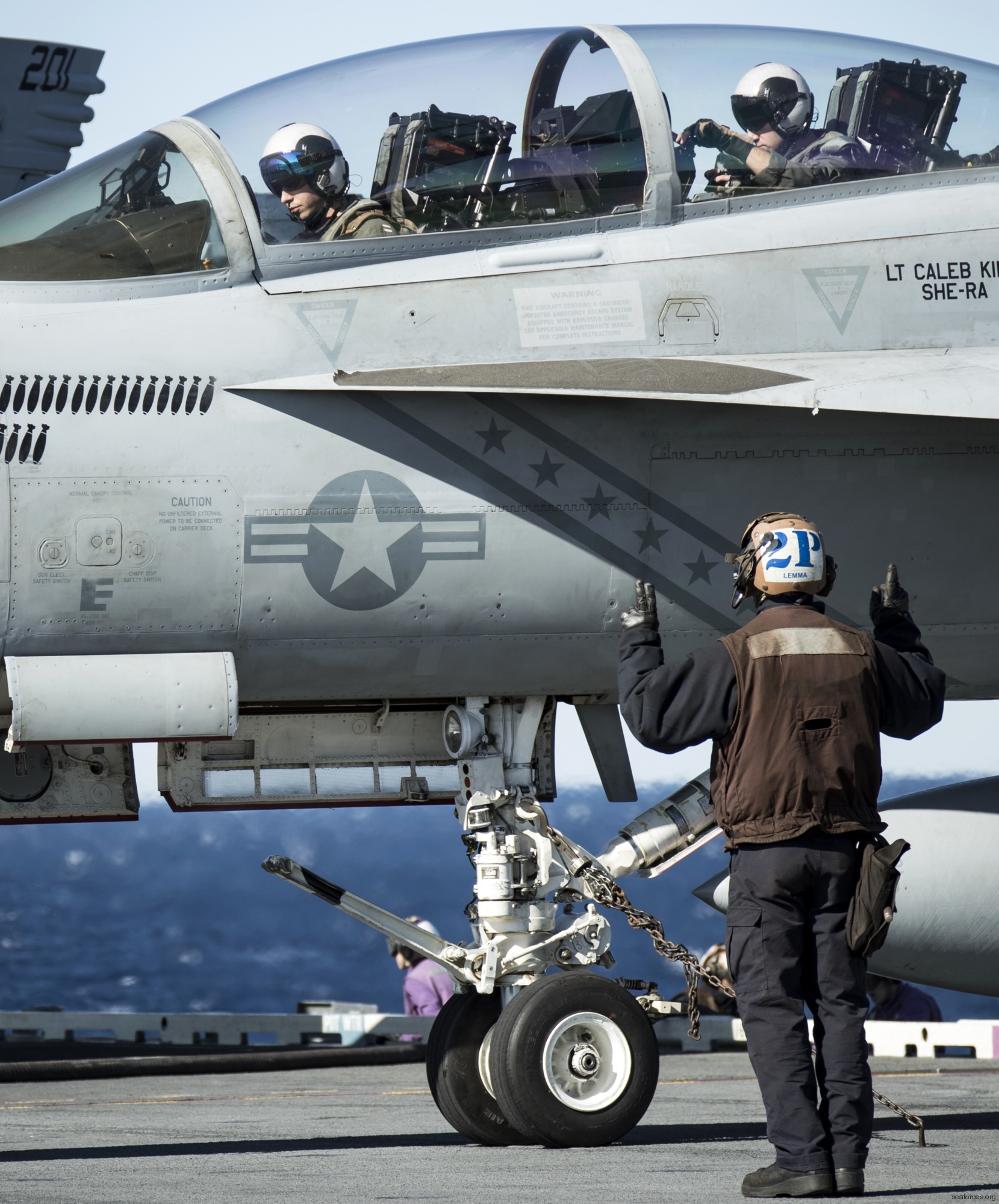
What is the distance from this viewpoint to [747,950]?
5.76 meters

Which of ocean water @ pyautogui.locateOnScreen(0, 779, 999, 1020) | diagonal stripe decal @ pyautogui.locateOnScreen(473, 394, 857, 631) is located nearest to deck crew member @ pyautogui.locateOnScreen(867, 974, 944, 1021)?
diagonal stripe decal @ pyautogui.locateOnScreen(473, 394, 857, 631)

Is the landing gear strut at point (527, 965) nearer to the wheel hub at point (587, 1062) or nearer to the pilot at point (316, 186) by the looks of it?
the wheel hub at point (587, 1062)

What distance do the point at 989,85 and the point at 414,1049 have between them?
941 cm

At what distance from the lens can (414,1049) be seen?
1478cm

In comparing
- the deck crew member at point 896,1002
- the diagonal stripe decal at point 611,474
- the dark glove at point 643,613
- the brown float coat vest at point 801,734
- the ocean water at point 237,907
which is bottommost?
the ocean water at point 237,907

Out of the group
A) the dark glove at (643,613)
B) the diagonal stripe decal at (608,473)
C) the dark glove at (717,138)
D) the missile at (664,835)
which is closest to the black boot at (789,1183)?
the dark glove at (643,613)

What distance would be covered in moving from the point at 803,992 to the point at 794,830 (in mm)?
547

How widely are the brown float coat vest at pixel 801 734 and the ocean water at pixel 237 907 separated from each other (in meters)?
52.0

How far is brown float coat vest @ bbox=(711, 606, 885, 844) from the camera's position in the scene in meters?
5.73

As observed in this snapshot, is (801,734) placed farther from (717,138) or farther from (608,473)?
(717,138)

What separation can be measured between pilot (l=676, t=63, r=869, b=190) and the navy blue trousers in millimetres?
3403

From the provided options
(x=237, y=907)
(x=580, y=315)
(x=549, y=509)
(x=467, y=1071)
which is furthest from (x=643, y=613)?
(x=237, y=907)

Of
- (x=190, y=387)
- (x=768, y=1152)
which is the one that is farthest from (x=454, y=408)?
(x=768, y=1152)

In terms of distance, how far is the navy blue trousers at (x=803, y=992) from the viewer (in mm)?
5625
